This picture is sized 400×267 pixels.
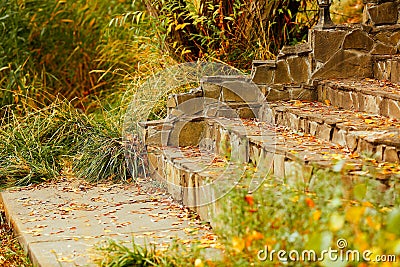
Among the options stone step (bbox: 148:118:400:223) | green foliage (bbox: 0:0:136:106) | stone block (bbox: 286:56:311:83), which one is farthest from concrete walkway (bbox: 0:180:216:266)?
green foliage (bbox: 0:0:136:106)

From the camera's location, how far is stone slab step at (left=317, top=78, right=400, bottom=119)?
4.72 m

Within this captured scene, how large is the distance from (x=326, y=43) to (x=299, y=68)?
0.29 m

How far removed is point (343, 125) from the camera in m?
4.47

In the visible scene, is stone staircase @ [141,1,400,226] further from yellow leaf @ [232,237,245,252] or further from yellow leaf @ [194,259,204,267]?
yellow leaf @ [232,237,245,252]

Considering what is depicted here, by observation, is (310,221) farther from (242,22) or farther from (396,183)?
(242,22)

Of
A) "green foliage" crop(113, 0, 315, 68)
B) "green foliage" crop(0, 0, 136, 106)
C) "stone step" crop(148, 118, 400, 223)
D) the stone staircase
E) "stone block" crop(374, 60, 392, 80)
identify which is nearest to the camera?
"stone step" crop(148, 118, 400, 223)

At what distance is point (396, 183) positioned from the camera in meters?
3.63

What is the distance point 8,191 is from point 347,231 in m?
3.80

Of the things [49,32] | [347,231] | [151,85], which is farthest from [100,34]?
[347,231]

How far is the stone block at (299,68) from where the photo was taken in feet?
19.3

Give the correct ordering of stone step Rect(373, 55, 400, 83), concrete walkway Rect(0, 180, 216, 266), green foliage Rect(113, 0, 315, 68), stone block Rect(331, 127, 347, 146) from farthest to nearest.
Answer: green foliage Rect(113, 0, 315, 68)
stone step Rect(373, 55, 400, 83)
stone block Rect(331, 127, 347, 146)
concrete walkway Rect(0, 180, 216, 266)

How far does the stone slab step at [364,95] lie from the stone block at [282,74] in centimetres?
27

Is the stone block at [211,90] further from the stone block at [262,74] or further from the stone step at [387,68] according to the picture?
the stone step at [387,68]

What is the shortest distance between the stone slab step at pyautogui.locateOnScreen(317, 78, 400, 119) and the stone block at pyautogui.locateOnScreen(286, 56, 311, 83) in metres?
0.15
